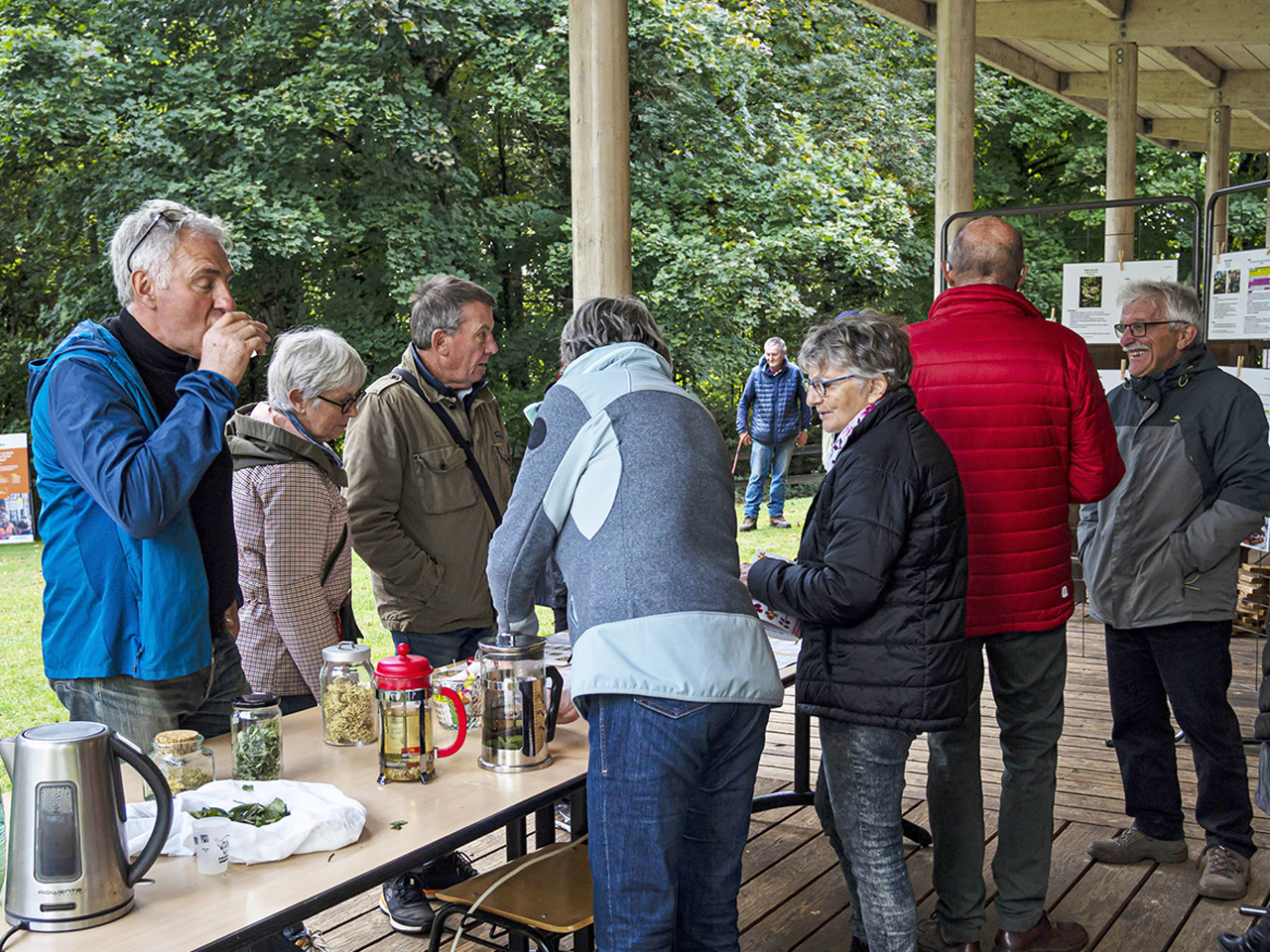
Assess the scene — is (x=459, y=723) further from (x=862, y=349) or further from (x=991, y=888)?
(x=991, y=888)

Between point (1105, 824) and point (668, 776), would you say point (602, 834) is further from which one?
point (1105, 824)

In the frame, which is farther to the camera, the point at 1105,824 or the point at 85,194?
the point at 85,194

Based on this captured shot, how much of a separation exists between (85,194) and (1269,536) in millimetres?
10060

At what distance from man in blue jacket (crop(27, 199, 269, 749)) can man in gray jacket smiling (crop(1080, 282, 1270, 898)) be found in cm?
252

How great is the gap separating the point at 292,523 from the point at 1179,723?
A: 253cm

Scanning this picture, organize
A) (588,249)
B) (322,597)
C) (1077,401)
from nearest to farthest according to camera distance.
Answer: (322,597), (1077,401), (588,249)

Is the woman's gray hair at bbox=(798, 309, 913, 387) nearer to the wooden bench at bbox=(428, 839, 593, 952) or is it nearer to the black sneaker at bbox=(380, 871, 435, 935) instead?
the wooden bench at bbox=(428, 839, 593, 952)

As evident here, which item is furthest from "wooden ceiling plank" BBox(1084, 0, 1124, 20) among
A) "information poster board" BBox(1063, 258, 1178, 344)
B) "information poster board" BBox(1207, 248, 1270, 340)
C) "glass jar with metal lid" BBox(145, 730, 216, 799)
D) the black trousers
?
"glass jar with metal lid" BBox(145, 730, 216, 799)

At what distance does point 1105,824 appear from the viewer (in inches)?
149

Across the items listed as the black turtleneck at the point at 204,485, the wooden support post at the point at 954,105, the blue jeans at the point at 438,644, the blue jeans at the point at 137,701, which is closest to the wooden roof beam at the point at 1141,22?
the wooden support post at the point at 954,105

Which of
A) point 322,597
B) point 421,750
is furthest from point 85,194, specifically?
point 421,750

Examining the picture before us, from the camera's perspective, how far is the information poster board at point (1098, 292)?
6.10m

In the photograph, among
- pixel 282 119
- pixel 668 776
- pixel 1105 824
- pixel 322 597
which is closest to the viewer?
pixel 668 776

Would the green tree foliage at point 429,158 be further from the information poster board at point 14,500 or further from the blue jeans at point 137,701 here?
the blue jeans at point 137,701
